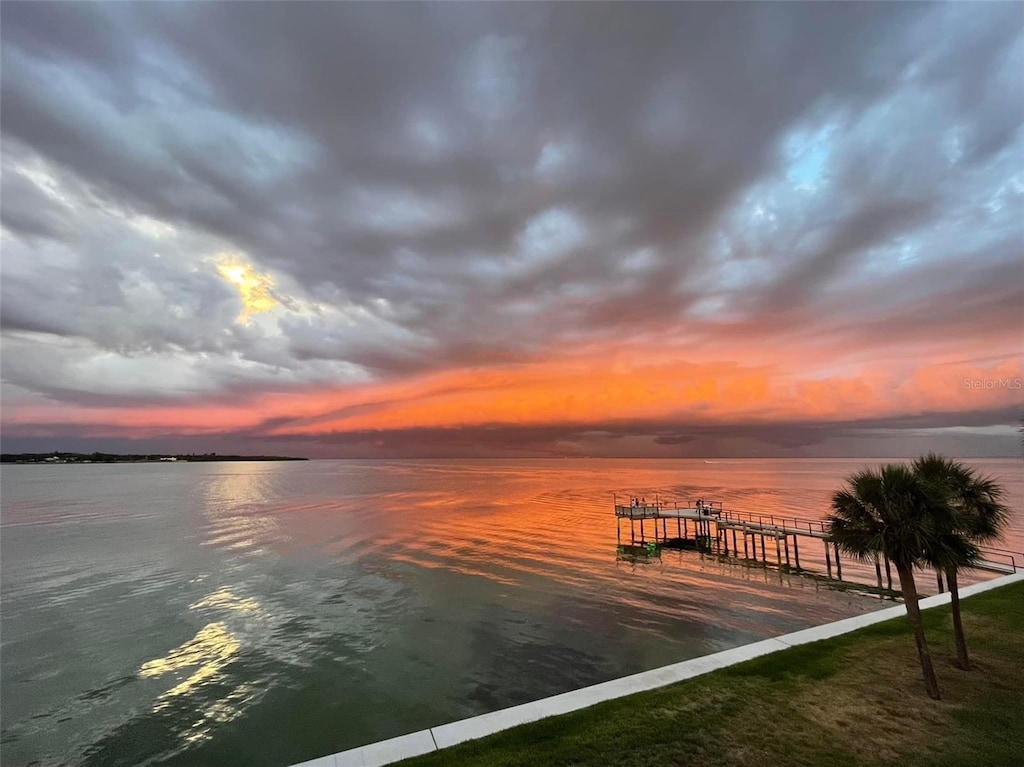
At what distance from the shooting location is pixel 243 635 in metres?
26.0

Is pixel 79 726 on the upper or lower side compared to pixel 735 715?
lower

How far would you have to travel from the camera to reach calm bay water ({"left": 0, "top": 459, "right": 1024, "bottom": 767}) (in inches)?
677

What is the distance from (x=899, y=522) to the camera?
1166 cm

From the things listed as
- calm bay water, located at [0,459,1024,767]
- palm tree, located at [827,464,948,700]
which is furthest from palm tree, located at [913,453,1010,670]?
calm bay water, located at [0,459,1024,767]

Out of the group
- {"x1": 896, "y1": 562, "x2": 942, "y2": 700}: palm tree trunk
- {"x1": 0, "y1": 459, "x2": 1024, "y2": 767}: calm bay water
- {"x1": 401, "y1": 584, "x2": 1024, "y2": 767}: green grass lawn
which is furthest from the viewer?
{"x1": 0, "y1": 459, "x2": 1024, "y2": 767}: calm bay water

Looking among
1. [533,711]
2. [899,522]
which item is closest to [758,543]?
[899,522]

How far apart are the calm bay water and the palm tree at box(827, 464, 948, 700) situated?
11.6 m

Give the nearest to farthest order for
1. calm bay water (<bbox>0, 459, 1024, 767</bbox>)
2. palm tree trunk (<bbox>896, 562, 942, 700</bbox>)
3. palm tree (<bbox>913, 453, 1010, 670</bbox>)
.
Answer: palm tree trunk (<bbox>896, 562, 942, 700</bbox>) < palm tree (<bbox>913, 453, 1010, 670</bbox>) < calm bay water (<bbox>0, 459, 1024, 767</bbox>)

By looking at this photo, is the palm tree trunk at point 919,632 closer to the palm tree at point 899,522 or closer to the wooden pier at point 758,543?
the palm tree at point 899,522

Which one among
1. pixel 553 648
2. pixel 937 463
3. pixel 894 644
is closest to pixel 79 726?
pixel 553 648

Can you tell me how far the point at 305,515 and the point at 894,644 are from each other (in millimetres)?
76677

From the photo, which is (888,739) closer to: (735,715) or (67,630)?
(735,715)

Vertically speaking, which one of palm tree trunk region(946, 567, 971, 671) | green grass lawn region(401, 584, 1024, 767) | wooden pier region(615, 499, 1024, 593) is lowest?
wooden pier region(615, 499, 1024, 593)

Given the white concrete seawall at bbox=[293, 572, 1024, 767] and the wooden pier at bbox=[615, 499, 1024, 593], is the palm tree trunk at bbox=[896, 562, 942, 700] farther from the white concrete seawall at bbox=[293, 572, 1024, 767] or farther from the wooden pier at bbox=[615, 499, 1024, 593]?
the wooden pier at bbox=[615, 499, 1024, 593]
